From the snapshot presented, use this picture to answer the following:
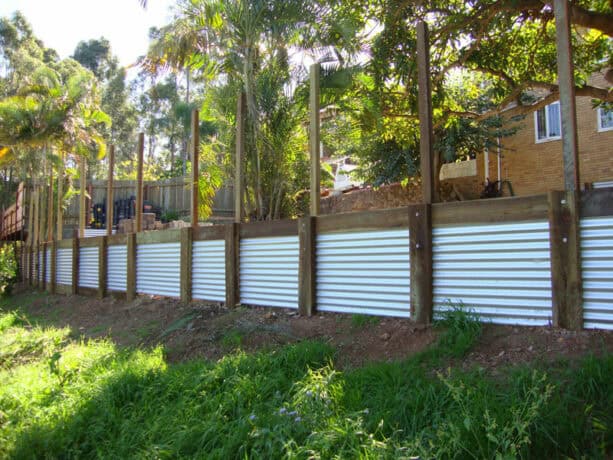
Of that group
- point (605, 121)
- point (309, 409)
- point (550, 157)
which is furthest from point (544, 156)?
point (309, 409)

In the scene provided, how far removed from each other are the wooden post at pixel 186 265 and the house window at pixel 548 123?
409 inches

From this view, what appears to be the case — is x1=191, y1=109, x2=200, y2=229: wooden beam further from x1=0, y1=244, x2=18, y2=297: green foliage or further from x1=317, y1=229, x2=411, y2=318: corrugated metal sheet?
x1=0, y1=244, x2=18, y2=297: green foliage

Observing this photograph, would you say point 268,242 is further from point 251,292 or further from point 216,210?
point 216,210

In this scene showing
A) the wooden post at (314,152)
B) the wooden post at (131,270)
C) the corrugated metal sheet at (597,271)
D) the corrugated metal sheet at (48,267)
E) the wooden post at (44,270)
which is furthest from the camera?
the wooden post at (44,270)

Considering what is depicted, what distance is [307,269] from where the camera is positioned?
6348 mm

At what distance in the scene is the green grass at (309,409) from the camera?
2965 millimetres

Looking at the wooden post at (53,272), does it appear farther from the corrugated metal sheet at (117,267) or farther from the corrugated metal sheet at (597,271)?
the corrugated metal sheet at (597,271)

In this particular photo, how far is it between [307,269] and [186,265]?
9.80 ft

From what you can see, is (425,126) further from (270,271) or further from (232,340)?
(232,340)

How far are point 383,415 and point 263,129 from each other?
21.1ft

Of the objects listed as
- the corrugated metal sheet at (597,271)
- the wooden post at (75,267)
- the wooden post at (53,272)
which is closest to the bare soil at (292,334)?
the corrugated metal sheet at (597,271)

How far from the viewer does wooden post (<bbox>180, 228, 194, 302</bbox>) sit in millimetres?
8469

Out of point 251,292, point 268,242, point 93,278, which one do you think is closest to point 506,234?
point 268,242

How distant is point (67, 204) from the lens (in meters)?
23.2
